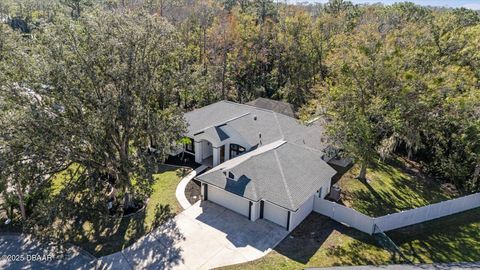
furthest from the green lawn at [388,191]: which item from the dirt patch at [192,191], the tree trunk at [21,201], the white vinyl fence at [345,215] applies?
Result: the tree trunk at [21,201]

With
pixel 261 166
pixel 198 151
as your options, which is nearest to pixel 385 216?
pixel 261 166

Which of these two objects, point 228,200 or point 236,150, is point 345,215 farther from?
point 236,150

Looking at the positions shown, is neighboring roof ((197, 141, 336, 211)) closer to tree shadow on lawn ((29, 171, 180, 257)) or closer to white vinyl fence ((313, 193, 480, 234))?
white vinyl fence ((313, 193, 480, 234))

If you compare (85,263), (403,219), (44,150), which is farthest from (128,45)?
(403,219)

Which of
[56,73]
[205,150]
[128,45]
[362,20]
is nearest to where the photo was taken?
[56,73]

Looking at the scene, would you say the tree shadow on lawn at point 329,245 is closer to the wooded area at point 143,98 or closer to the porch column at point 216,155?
the wooded area at point 143,98

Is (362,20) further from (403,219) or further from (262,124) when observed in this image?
(403,219)

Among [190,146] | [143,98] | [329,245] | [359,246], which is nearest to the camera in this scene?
[329,245]
